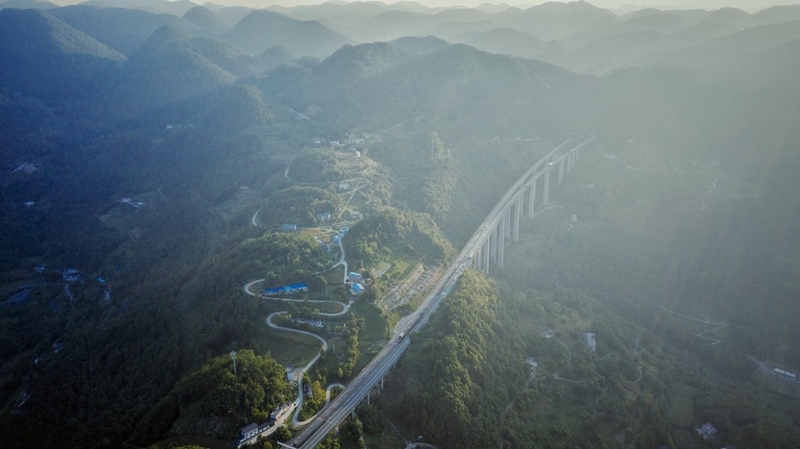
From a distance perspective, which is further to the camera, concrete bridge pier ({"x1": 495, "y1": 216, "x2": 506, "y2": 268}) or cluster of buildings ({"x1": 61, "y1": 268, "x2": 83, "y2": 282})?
cluster of buildings ({"x1": 61, "y1": 268, "x2": 83, "y2": 282})

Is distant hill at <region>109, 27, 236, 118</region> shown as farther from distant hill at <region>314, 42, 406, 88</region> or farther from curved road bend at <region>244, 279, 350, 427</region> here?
curved road bend at <region>244, 279, 350, 427</region>

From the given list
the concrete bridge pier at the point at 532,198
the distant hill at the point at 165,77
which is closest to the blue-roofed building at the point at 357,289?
the concrete bridge pier at the point at 532,198

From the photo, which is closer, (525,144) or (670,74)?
(525,144)

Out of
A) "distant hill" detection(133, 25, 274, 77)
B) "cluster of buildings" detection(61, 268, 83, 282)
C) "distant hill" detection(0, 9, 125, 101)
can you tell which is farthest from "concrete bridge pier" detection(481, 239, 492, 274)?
"distant hill" detection(0, 9, 125, 101)

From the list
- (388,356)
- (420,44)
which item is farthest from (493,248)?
(420,44)

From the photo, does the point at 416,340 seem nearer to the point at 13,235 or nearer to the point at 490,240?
the point at 490,240

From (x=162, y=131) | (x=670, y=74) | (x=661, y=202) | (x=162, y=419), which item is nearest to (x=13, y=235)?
(x=162, y=131)
